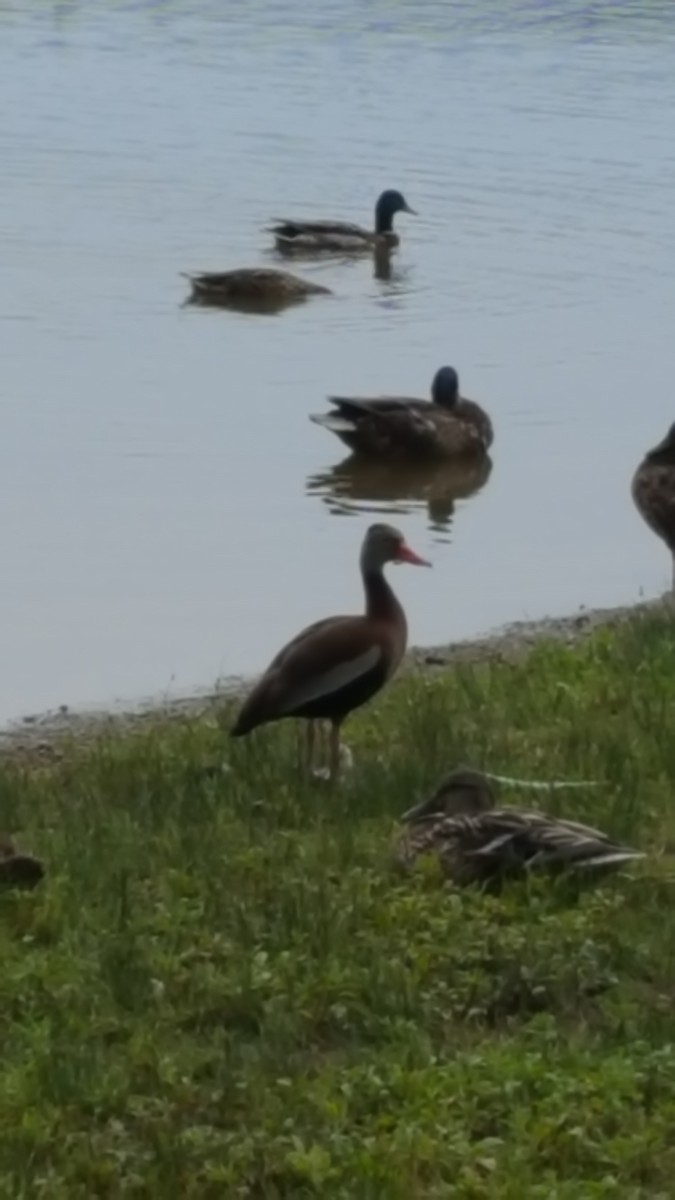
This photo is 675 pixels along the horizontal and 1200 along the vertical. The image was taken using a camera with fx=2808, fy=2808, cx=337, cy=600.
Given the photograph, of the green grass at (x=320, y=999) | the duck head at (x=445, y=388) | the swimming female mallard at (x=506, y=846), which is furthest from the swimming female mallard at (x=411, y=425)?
the swimming female mallard at (x=506, y=846)

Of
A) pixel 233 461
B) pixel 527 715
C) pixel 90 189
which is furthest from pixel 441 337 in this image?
pixel 527 715

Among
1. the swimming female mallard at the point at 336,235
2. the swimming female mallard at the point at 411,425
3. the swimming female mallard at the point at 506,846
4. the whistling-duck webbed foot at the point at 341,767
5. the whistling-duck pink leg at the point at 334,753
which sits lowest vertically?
the swimming female mallard at the point at 411,425

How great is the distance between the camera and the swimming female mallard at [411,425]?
17562mm

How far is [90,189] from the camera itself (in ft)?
92.9

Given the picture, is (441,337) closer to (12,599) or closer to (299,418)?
(299,418)

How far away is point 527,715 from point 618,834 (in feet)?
6.66

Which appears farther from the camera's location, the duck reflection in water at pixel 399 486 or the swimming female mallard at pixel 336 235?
the swimming female mallard at pixel 336 235

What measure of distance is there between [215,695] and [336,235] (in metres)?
14.5

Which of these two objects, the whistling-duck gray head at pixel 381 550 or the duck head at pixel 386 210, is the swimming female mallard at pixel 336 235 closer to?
the duck head at pixel 386 210

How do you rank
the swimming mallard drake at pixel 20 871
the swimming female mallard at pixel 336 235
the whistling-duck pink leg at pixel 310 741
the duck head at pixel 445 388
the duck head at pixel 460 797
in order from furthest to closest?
the swimming female mallard at pixel 336 235 < the duck head at pixel 445 388 < the whistling-duck pink leg at pixel 310 741 < the duck head at pixel 460 797 < the swimming mallard drake at pixel 20 871

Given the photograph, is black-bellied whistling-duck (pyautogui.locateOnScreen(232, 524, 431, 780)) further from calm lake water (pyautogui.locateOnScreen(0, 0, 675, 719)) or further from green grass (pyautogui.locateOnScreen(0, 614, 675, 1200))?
calm lake water (pyautogui.locateOnScreen(0, 0, 675, 719))

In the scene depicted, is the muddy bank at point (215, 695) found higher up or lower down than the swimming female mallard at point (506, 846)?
lower down

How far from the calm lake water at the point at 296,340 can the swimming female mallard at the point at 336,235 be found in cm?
24

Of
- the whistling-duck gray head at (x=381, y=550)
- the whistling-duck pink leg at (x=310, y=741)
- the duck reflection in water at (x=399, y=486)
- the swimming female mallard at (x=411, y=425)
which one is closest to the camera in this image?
the whistling-duck pink leg at (x=310, y=741)
